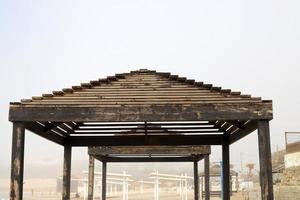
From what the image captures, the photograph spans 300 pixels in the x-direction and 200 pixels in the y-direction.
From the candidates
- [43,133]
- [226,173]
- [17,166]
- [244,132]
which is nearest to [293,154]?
[226,173]

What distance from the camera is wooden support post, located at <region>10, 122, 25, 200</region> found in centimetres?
774

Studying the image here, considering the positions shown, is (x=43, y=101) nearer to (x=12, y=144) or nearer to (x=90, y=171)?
(x=12, y=144)

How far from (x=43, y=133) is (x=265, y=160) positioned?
478 cm

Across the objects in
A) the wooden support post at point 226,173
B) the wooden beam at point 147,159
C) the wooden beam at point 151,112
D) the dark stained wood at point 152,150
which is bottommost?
the wooden support post at point 226,173

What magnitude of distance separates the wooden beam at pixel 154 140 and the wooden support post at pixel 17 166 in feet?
12.3

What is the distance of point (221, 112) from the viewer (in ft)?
26.8

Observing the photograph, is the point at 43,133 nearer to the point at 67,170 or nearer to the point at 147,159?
the point at 67,170

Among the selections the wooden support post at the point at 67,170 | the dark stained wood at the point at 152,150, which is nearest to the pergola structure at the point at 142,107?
the wooden support post at the point at 67,170

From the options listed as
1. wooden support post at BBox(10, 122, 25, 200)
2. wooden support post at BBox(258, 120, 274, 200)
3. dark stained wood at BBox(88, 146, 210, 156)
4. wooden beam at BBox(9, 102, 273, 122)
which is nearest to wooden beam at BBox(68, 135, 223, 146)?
wooden beam at BBox(9, 102, 273, 122)

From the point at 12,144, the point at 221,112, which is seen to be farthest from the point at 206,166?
the point at 12,144

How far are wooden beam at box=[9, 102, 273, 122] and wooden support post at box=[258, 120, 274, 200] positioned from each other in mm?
258

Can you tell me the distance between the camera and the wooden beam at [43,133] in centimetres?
900

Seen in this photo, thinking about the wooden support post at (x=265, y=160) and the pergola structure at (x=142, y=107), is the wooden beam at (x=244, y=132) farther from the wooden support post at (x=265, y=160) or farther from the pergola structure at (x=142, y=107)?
the wooden support post at (x=265, y=160)

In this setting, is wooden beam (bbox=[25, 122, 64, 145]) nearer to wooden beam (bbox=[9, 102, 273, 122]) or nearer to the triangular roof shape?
the triangular roof shape
